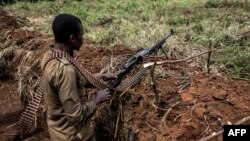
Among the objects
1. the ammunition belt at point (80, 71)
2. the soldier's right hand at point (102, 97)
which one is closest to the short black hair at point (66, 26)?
the ammunition belt at point (80, 71)

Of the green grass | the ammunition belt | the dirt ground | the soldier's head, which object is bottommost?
the green grass

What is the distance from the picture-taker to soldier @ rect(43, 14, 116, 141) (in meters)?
3.06

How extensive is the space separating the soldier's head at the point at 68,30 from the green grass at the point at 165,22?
267cm

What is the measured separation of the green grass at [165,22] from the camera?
6441 mm

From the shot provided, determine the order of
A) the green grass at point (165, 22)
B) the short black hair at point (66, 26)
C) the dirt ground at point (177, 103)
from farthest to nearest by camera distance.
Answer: the green grass at point (165, 22)
the dirt ground at point (177, 103)
the short black hair at point (66, 26)

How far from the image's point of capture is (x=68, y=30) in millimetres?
3082

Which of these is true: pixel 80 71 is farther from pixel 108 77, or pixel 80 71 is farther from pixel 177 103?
pixel 177 103

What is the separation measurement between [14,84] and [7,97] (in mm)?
372

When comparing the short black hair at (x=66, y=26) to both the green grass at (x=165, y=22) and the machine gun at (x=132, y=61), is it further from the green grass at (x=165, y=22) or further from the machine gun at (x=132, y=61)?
the green grass at (x=165, y=22)

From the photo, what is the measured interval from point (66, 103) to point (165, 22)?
586 cm

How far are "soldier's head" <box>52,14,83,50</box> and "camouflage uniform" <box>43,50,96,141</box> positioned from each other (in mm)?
150

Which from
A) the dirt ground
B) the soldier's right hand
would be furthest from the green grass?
the soldier's right hand

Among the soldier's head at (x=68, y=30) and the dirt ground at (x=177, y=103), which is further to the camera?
the dirt ground at (x=177, y=103)

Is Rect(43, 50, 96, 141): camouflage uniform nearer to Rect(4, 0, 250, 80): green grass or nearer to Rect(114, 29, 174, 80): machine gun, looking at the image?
Rect(114, 29, 174, 80): machine gun
